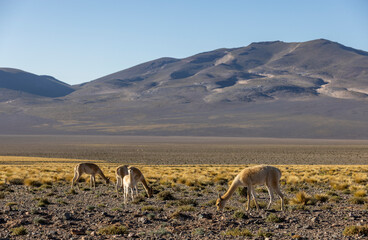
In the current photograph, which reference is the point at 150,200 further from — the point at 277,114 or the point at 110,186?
the point at 277,114

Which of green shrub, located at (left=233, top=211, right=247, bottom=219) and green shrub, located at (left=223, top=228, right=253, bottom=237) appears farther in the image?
green shrub, located at (left=233, top=211, right=247, bottom=219)

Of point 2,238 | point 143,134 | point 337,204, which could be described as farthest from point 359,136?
point 2,238

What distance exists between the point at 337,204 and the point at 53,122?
159032mm

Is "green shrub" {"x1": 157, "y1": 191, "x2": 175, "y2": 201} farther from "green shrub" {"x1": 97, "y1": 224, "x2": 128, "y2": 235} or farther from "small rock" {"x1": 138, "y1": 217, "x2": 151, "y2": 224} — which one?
"green shrub" {"x1": 97, "y1": 224, "x2": 128, "y2": 235}

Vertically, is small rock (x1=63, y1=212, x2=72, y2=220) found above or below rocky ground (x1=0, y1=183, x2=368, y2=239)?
above

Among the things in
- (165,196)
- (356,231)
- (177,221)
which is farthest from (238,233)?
(165,196)

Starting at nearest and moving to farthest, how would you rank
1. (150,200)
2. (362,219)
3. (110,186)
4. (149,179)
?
(362,219) → (150,200) → (110,186) → (149,179)

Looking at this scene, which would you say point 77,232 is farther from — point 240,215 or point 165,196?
point 165,196

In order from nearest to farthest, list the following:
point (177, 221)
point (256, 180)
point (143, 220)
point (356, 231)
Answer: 1. point (356, 231)
2. point (143, 220)
3. point (177, 221)
4. point (256, 180)

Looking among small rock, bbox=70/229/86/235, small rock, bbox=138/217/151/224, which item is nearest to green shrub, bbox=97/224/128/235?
small rock, bbox=70/229/86/235

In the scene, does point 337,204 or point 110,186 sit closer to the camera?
point 337,204

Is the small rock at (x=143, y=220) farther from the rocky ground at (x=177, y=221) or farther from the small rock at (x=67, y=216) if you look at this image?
the small rock at (x=67, y=216)

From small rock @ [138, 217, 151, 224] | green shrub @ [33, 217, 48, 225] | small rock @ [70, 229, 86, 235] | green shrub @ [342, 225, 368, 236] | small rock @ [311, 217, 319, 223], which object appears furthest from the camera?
small rock @ [138, 217, 151, 224]

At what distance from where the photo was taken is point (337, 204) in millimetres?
12812
